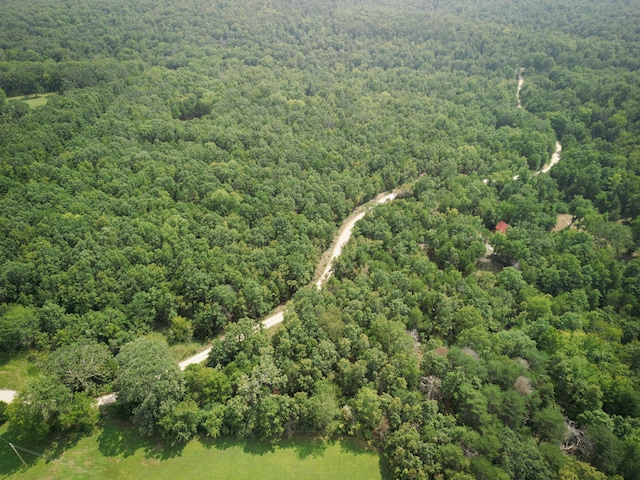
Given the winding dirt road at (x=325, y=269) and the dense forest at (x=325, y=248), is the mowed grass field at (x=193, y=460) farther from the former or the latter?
the winding dirt road at (x=325, y=269)

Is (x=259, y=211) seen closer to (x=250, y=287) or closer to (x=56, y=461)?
(x=250, y=287)

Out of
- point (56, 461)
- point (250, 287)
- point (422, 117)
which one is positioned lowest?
point (56, 461)

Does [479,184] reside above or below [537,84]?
below

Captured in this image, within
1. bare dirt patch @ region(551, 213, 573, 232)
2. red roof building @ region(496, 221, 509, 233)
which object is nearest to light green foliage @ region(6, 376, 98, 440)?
red roof building @ region(496, 221, 509, 233)

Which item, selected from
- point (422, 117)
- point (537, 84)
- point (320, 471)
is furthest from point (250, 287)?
point (537, 84)

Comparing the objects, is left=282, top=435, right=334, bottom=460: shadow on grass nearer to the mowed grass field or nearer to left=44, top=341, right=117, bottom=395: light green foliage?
the mowed grass field

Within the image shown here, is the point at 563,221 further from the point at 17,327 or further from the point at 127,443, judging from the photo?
the point at 17,327

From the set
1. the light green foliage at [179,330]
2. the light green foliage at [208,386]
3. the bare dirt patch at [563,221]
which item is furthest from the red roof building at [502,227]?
the light green foliage at [179,330]

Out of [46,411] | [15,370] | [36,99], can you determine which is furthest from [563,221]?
[36,99]
